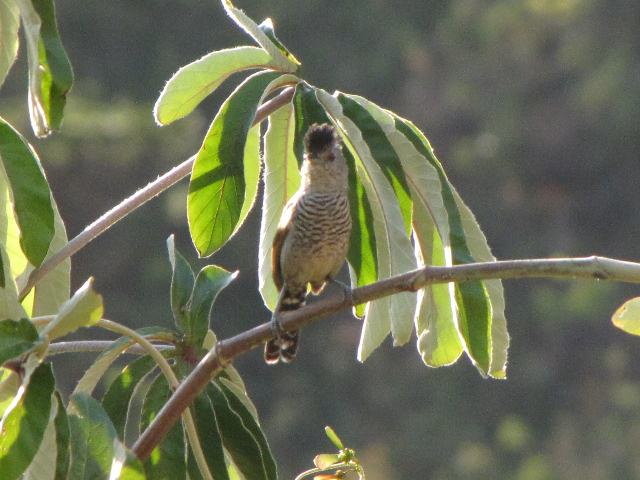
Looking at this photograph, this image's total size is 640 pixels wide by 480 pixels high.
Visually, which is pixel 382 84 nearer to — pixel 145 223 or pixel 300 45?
pixel 300 45

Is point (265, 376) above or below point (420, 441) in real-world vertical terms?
above

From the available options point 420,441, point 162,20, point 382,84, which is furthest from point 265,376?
point 162,20

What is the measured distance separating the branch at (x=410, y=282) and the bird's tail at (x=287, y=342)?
1441 millimetres

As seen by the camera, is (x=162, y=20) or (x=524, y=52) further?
(x=162, y=20)

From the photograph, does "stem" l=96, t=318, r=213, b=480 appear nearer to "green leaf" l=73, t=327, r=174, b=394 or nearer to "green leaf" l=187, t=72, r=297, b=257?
"green leaf" l=73, t=327, r=174, b=394

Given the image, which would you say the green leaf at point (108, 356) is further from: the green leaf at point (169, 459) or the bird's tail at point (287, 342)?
the bird's tail at point (287, 342)

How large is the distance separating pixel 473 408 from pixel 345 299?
18.1m

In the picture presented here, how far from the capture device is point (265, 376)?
2142 centimetres

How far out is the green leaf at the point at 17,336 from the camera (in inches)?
78.5

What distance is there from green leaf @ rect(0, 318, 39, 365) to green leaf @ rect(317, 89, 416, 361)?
2.42 feet

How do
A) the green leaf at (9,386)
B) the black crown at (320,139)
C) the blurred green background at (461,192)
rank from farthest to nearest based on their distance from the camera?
the blurred green background at (461,192) < the black crown at (320,139) < the green leaf at (9,386)

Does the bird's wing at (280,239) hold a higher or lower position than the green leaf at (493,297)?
higher

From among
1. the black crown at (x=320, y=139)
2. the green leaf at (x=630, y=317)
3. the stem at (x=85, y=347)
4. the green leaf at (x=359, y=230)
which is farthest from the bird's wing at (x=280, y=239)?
the green leaf at (x=630, y=317)

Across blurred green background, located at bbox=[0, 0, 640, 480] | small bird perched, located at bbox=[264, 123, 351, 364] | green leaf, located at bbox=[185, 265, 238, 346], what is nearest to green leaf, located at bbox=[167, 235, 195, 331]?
green leaf, located at bbox=[185, 265, 238, 346]
